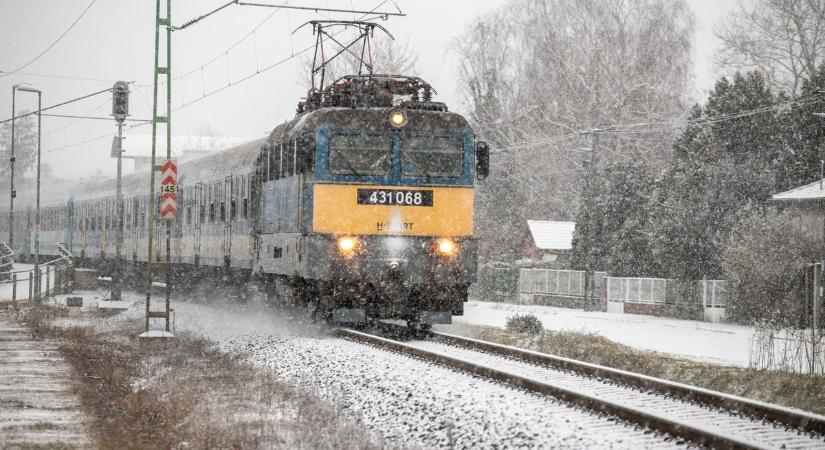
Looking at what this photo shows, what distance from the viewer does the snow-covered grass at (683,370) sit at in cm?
1189

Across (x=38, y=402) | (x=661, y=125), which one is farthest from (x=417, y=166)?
(x=661, y=125)

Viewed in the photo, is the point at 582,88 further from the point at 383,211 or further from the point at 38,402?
the point at 38,402

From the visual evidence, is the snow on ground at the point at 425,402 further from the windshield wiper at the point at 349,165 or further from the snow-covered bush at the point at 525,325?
the snow-covered bush at the point at 525,325

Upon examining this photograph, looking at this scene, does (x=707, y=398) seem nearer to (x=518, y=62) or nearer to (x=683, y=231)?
(x=683, y=231)

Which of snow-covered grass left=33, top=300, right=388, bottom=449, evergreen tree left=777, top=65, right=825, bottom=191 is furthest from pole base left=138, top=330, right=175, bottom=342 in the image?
evergreen tree left=777, top=65, right=825, bottom=191

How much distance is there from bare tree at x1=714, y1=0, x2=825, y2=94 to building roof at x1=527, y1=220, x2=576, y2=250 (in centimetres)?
998

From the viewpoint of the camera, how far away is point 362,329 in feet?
61.7

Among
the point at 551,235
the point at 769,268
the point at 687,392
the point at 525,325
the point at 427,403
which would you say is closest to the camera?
the point at 427,403

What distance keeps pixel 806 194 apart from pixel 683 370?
1533 centimetres

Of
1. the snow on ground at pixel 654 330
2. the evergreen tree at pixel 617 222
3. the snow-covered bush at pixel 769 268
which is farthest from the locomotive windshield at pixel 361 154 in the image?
the evergreen tree at pixel 617 222

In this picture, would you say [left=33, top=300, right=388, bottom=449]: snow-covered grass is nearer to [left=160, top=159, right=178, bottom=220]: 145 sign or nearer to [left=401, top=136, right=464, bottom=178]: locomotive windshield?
[left=160, top=159, right=178, bottom=220]: 145 sign

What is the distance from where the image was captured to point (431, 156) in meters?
16.6

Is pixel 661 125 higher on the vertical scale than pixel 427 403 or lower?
higher

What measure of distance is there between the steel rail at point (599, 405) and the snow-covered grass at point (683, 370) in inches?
110
